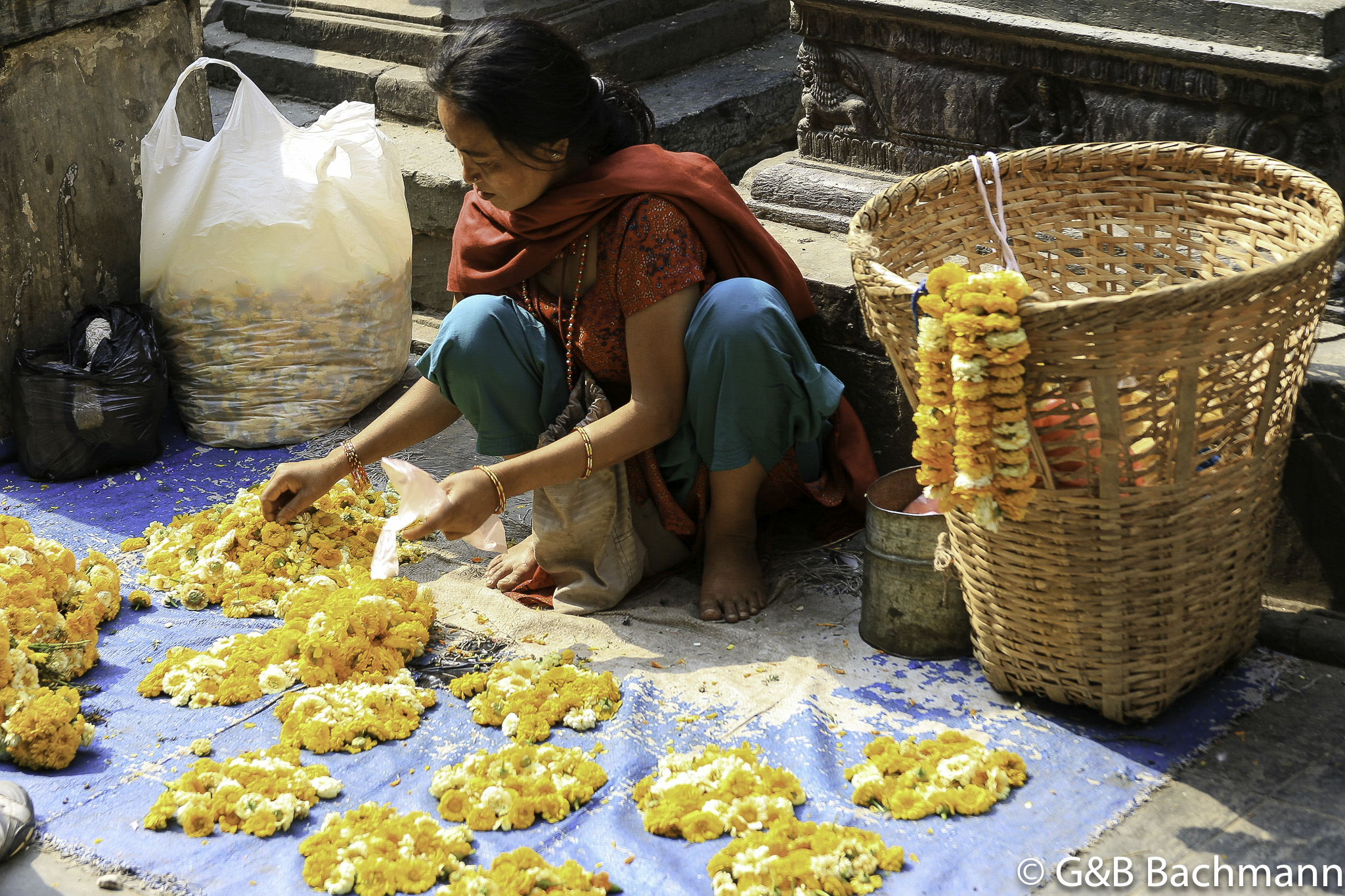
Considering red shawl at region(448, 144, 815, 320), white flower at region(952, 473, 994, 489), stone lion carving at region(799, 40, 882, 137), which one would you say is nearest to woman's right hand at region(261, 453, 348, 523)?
red shawl at region(448, 144, 815, 320)

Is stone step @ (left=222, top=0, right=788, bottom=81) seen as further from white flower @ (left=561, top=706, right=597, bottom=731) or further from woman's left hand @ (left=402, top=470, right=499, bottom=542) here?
white flower @ (left=561, top=706, right=597, bottom=731)

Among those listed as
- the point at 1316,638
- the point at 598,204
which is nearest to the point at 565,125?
the point at 598,204

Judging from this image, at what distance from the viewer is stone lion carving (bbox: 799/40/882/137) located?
3.37 m

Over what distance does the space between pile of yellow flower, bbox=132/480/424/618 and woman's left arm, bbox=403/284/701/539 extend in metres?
0.54

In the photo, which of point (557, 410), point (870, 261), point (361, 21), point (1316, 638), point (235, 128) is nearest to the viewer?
point (870, 261)

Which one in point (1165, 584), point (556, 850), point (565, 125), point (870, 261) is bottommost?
point (556, 850)

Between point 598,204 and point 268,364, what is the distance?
1.52 meters

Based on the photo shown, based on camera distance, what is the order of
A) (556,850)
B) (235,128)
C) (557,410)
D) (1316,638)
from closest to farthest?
1. (556,850)
2. (1316,638)
3. (557,410)
4. (235,128)

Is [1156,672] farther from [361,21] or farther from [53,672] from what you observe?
[361,21]

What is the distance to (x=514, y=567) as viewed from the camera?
2.93 metres

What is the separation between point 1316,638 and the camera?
2.37 metres

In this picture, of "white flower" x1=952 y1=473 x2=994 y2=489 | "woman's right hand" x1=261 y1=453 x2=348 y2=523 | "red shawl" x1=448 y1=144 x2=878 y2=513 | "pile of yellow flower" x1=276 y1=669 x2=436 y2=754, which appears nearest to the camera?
"white flower" x1=952 y1=473 x2=994 y2=489

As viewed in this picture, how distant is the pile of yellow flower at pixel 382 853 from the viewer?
191 centimetres

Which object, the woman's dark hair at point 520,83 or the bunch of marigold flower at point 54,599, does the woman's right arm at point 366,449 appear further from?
the woman's dark hair at point 520,83
